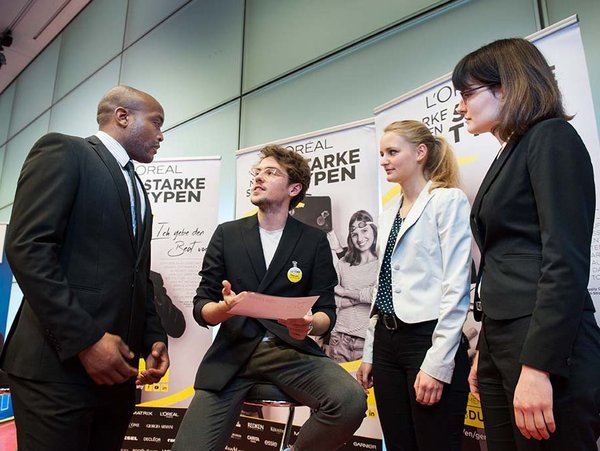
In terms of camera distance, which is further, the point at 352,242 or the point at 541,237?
the point at 352,242

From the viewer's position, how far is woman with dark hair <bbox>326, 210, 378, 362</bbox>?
2.67 meters

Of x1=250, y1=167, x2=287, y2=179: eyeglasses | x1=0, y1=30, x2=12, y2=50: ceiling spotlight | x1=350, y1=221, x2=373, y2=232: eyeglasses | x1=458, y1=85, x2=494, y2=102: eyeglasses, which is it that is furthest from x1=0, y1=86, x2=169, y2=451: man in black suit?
x1=0, y1=30, x2=12, y2=50: ceiling spotlight

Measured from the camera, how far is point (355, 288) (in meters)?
2.73

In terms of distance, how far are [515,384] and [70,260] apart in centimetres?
117

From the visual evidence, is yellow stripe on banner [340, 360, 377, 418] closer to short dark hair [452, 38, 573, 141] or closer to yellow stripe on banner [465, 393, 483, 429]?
Result: yellow stripe on banner [465, 393, 483, 429]

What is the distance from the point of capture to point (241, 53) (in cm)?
430

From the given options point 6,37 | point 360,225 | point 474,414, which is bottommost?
point 474,414

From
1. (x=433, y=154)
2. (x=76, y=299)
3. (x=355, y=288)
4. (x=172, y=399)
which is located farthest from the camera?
(x=172, y=399)

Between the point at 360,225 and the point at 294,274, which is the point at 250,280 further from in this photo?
the point at 360,225

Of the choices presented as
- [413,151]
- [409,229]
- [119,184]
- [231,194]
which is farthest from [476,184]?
[231,194]

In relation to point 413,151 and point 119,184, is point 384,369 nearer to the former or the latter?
point 413,151

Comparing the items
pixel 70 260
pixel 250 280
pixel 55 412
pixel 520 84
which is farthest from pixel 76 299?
pixel 520 84

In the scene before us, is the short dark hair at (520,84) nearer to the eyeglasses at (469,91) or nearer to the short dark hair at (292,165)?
the eyeglasses at (469,91)

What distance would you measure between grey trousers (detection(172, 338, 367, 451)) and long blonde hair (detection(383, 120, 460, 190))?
875mm
